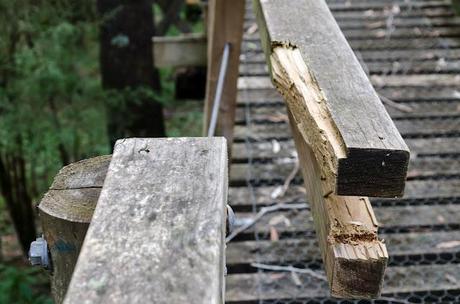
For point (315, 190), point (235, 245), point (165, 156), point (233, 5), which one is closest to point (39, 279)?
point (235, 245)

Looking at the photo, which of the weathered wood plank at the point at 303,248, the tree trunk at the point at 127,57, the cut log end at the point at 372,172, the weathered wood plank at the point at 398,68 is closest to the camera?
the cut log end at the point at 372,172

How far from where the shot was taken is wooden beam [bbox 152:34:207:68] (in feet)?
15.0

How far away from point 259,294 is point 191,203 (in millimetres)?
1840

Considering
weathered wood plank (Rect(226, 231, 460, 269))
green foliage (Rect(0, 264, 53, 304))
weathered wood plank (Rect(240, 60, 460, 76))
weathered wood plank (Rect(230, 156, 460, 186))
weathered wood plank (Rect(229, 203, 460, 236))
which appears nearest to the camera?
weathered wood plank (Rect(226, 231, 460, 269))

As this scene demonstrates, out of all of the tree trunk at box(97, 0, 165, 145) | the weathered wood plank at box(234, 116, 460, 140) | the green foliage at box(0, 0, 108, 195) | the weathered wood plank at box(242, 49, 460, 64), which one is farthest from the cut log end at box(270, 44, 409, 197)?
the tree trunk at box(97, 0, 165, 145)

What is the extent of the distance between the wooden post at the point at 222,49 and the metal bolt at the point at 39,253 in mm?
2171

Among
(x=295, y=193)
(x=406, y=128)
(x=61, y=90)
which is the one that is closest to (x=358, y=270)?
(x=295, y=193)

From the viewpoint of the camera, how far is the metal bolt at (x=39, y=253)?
1233 millimetres

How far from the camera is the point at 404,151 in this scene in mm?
1149

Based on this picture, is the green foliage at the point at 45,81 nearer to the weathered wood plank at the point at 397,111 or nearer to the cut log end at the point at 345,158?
the weathered wood plank at the point at 397,111

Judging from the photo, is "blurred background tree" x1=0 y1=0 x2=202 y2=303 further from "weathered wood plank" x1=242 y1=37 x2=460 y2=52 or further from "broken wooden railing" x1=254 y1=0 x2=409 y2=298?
"broken wooden railing" x1=254 y1=0 x2=409 y2=298

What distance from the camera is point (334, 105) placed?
1302 millimetres

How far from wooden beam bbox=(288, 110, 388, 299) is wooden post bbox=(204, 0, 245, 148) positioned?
1836 mm

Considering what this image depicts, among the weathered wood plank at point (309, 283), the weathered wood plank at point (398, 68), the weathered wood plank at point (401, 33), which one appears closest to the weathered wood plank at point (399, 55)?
the weathered wood plank at point (398, 68)
